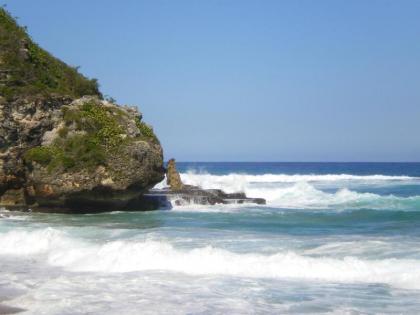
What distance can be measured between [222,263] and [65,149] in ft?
46.0

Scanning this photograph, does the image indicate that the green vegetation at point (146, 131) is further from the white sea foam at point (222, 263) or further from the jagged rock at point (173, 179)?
the white sea foam at point (222, 263)

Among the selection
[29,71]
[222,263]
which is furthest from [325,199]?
[222,263]

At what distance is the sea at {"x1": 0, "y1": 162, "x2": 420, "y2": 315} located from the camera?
10.4 metres

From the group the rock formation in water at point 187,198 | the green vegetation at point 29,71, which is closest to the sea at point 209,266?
→ the rock formation in water at point 187,198

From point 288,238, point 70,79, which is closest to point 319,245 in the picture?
point 288,238

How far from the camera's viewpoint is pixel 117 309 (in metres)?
9.95

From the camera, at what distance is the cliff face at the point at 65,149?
25.1 m

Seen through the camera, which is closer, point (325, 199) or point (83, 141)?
point (83, 141)

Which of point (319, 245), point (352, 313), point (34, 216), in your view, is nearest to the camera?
point (352, 313)

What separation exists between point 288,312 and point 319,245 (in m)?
6.70

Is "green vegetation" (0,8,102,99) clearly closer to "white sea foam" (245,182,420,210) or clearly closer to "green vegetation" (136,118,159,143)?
"green vegetation" (136,118,159,143)

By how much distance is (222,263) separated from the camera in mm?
13898

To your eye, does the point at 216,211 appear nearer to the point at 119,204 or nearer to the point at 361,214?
the point at 119,204

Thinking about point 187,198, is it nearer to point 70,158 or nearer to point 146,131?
point 146,131
